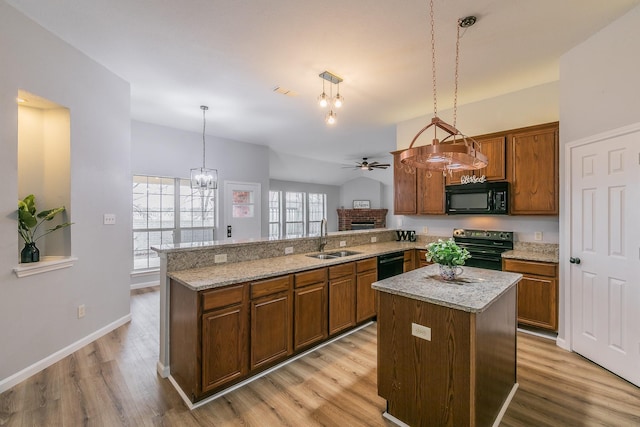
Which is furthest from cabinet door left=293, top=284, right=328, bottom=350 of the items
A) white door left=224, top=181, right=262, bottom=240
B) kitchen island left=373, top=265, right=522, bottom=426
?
white door left=224, top=181, right=262, bottom=240

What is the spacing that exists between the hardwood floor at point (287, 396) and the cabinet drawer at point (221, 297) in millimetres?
737

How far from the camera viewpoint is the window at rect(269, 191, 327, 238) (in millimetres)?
9445

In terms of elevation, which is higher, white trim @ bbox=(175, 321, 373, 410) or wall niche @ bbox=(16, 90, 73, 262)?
wall niche @ bbox=(16, 90, 73, 262)

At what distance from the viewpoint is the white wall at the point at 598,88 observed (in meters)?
2.38

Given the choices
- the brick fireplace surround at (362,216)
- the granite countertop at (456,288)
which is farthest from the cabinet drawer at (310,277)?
the brick fireplace surround at (362,216)

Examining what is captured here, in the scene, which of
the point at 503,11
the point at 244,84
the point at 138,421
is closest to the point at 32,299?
the point at 138,421

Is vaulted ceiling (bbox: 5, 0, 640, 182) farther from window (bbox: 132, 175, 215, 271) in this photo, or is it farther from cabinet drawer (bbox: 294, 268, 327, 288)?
cabinet drawer (bbox: 294, 268, 327, 288)

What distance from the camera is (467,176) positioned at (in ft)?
13.3

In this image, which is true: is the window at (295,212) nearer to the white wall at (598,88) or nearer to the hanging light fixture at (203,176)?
the hanging light fixture at (203,176)

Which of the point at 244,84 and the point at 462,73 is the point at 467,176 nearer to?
the point at 462,73

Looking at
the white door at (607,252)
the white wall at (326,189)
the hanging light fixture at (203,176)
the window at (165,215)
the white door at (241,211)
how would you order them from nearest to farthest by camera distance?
the white door at (607,252) < the hanging light fixture at (203,176) < the window at (165,215) < the white door at (241,211) < the white wall at (326,189)

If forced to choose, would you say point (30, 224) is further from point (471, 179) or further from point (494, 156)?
point (494, 156)

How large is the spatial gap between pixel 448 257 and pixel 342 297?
144 cm

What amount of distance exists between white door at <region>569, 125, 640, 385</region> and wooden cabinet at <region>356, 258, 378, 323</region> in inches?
80.2
